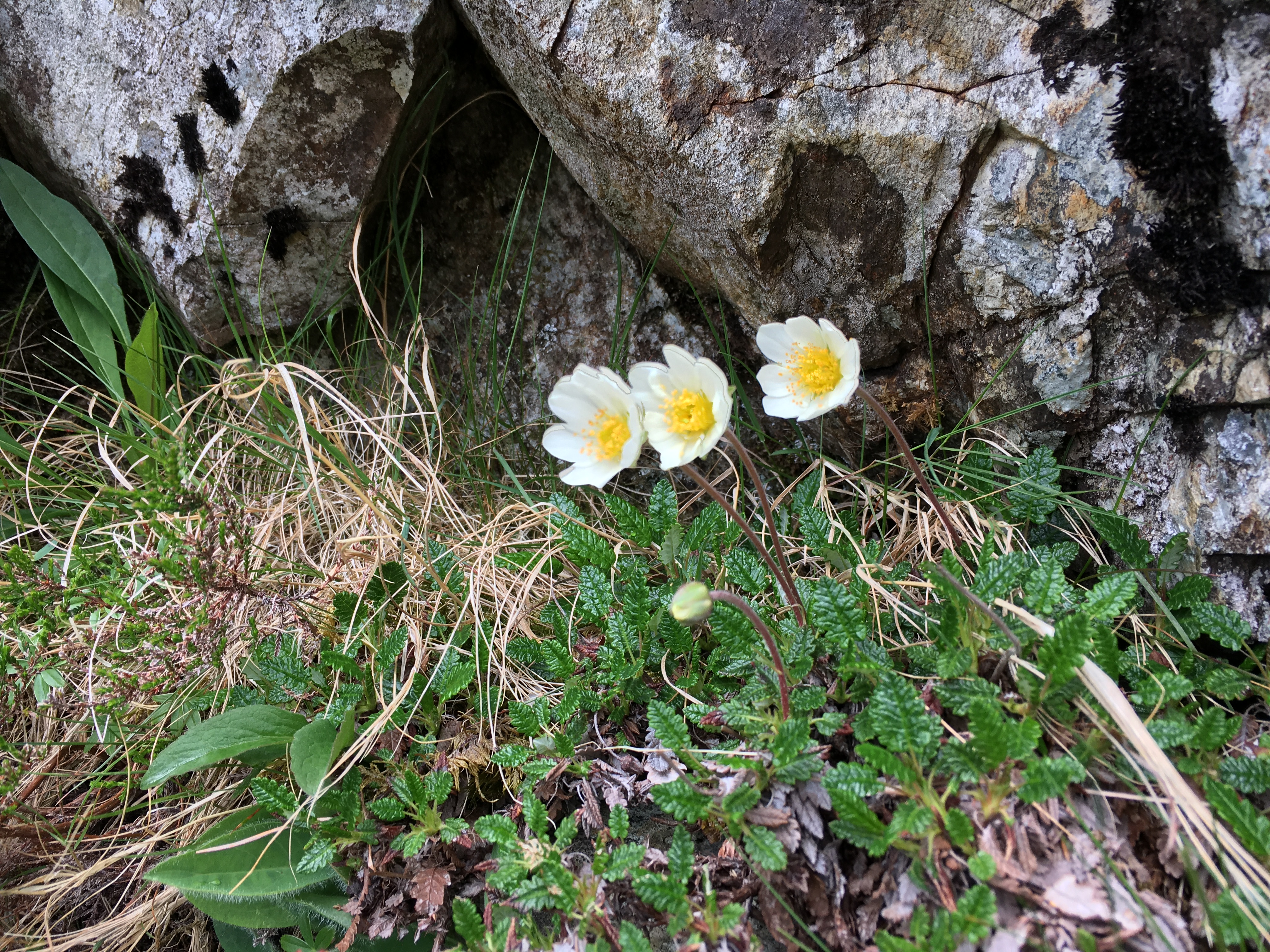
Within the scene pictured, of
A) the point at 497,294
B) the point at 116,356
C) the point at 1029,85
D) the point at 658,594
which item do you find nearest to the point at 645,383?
the point at 658,594

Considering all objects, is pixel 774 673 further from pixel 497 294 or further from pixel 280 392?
pixel 280 392

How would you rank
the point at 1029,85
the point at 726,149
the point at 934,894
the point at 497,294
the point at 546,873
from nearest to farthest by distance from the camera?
the point at 934,894
the point at 546,873
the point at 1029,85
the point at 726,149
the point at 497,294

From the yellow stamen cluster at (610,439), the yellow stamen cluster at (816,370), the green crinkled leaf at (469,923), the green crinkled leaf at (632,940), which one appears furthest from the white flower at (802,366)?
the green crinkled leaf at (469,923)

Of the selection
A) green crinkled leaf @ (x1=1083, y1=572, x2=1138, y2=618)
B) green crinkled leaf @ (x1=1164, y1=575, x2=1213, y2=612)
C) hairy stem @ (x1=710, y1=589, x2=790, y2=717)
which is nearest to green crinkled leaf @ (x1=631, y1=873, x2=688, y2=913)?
hairy stem @ (x1=710, y1=589, x2=790, y2=717)

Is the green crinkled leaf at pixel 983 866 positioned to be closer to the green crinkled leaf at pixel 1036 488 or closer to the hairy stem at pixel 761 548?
the hairy stem at pixel 761 548

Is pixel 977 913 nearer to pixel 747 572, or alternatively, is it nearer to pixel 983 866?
pixel 983 866

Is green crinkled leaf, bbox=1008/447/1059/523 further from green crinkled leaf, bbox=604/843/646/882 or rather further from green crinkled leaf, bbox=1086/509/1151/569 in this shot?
green crinkled leaf, bbox=604/843/646/882

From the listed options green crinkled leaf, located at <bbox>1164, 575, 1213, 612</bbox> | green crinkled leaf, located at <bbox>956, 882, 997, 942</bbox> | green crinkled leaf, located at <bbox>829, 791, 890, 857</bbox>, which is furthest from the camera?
green crinkled leaf, located at <bbox>1164, 575, 1213, 612</bbox>
